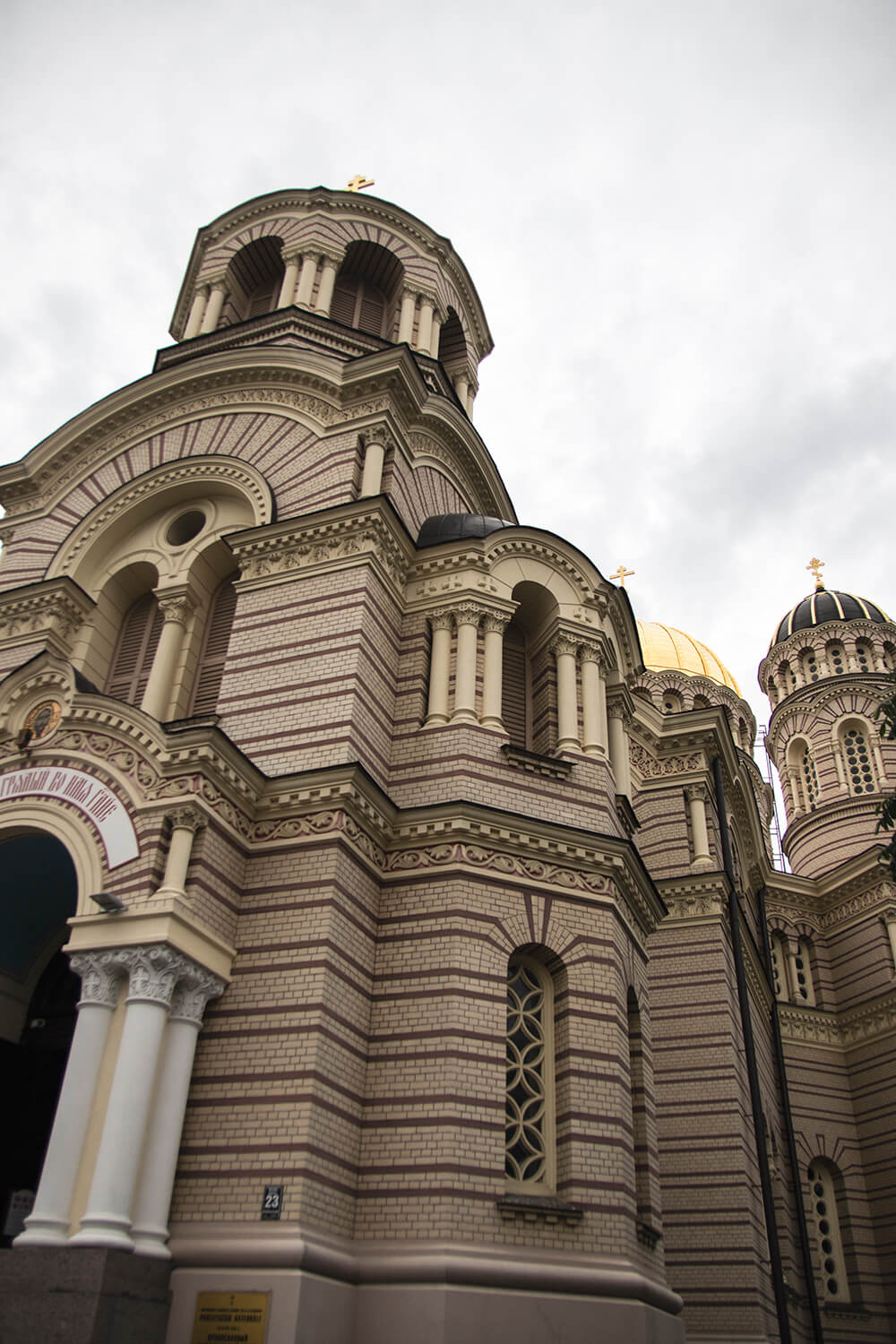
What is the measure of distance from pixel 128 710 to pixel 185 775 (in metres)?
1.24

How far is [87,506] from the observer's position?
19781mm

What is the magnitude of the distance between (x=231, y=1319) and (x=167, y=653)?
966 centimetres

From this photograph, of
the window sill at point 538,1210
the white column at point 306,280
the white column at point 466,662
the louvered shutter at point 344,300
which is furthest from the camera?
the louvered shutter at point 344,300

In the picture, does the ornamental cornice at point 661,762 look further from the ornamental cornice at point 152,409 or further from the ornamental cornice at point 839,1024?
the ornamental cornice at point 152,409

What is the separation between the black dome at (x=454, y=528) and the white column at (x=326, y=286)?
7100 millimetres

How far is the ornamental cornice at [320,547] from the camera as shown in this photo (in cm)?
1645

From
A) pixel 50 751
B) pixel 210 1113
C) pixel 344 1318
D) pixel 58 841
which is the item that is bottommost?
pixel 344 1318

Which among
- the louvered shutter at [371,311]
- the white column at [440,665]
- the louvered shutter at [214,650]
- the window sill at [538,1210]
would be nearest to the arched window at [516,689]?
the white column at [440,665]

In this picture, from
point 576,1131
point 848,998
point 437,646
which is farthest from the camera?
point 848,998

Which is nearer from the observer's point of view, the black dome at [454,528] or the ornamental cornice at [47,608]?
the black dome at [454,528]

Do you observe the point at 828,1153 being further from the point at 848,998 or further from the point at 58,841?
the point at 58,841

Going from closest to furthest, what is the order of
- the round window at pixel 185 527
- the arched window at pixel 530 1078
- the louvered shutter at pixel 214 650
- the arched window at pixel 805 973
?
the arched window at pixel 530 1078 → the louvered shutter at pixel 214 650 → the round window at pixel 185 527 → the arched window at pixel 805 973

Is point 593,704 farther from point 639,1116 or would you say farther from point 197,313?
point 197,313

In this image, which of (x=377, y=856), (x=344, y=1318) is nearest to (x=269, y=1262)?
(x=344, y=1318)
